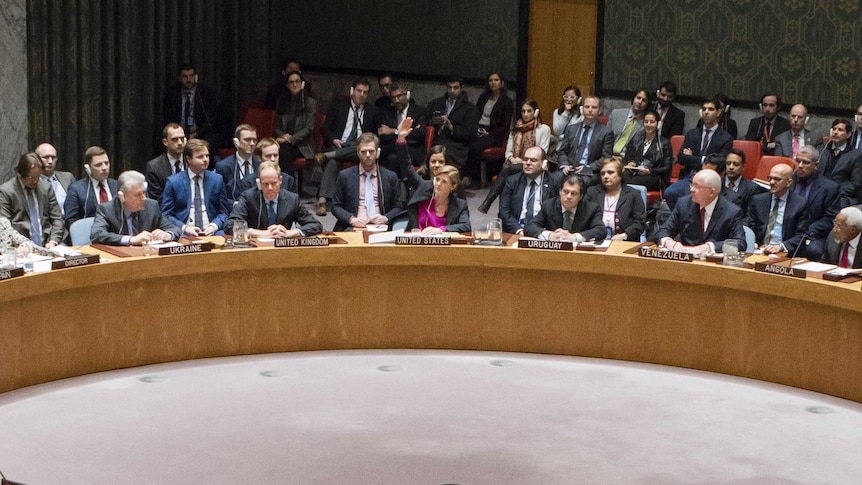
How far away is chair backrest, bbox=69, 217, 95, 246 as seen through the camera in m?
6.98

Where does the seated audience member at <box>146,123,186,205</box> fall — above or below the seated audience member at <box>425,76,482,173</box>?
below

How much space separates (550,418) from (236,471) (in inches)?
60.2

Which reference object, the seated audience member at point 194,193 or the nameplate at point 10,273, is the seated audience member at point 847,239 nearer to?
the seated audience member at point 194,193

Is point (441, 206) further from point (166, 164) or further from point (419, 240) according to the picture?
point (166, 164)

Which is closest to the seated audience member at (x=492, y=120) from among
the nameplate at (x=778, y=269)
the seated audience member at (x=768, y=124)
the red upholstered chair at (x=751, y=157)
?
the seated audience member at (x=768, y=124)

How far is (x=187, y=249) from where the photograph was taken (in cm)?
653

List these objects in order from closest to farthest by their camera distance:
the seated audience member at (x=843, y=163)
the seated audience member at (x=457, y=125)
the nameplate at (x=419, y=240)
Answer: the nameplate at (x=419, y=240)
the seated audience member at (x=843, y=163)
the seated audience member at (x=457, y=125)

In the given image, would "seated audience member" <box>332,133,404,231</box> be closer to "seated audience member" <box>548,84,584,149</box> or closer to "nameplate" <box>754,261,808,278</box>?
"nameplate" <box>754,261,808,278</box>

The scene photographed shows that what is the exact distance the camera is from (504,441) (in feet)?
18.3

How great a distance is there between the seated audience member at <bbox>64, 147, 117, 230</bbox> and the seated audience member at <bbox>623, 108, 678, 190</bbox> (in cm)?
382

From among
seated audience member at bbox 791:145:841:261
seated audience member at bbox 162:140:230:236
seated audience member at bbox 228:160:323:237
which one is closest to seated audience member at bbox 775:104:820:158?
seated audience member at bbox 791:145:841:261

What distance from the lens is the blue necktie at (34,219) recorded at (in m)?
7.92

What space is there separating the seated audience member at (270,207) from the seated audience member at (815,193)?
3170mm

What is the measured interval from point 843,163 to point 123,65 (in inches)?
239
